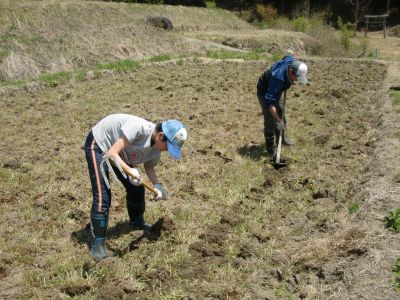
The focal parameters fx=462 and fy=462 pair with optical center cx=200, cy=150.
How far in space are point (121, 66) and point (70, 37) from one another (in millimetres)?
2931

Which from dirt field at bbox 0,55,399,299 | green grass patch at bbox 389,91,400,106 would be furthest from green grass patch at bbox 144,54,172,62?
green grass patch at bbox 389,91,400,106

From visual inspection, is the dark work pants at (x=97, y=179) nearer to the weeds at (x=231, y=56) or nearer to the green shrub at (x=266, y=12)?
the weeds at (x=231, y=56)

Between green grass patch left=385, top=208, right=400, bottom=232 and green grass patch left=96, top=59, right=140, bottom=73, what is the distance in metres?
10.2

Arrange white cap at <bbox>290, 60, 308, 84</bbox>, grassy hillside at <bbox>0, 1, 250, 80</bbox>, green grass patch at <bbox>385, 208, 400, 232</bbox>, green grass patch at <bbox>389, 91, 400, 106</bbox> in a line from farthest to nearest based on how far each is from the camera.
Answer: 1. grassy hillside at <bbox>0, 1, 250, 80</bbox>
2. green grass patch at <bbox>389, 91, 400, 106</bbox>
3. white cap at <bbox>290, 60, 308, 84</bbox>
4. green grass patch at <bbox>385, 208, 400, 232</bbox>

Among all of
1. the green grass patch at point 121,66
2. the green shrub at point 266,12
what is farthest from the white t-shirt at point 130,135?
the green shrub at point 266,12

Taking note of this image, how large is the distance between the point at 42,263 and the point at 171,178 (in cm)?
243

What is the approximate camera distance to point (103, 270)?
4.09m

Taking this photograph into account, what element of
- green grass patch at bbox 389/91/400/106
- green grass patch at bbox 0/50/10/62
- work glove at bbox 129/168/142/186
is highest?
green grass patch at bbox 0/50/10/62

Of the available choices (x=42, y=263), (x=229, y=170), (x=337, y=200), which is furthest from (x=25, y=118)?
(x=337, y=200)

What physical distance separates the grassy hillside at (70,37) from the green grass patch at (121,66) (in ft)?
2.75

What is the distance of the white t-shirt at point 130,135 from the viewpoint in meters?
3.93

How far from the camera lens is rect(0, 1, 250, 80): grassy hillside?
1336cm

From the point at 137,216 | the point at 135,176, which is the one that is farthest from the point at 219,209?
the point at 135,176

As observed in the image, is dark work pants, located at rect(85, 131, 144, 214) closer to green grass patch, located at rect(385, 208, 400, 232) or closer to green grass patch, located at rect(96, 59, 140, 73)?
green grass patch, located at rect(385, 208, 400, 232)
